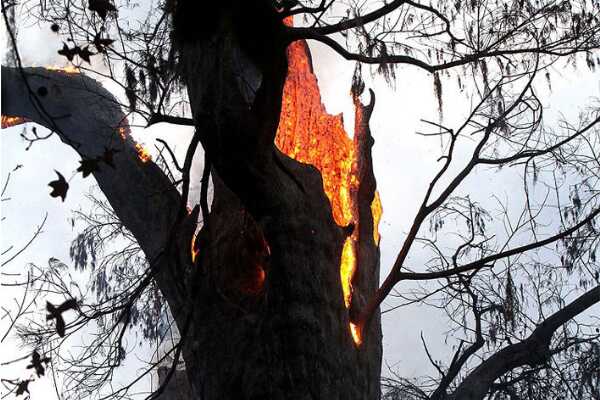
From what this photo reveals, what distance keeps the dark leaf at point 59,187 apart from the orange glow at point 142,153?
228 centimetres

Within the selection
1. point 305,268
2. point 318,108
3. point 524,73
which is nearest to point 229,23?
point 305,268

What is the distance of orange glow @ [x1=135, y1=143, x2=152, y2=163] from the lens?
5.36 metres

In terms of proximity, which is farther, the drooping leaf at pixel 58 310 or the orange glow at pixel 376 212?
the orange glow at pixel 376 212

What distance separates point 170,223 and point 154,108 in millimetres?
741

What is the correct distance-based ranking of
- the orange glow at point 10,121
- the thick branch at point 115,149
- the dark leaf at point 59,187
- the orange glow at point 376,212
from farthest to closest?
the orange glow at point 10,121, the orange glow at point 376,212, the thick branch at point 115,149, the dark leaf at point 59,187

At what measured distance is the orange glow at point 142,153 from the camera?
17.6 ft

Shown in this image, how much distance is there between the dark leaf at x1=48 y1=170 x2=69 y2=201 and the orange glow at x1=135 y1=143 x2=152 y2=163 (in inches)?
89.7

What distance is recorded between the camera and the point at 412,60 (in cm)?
486

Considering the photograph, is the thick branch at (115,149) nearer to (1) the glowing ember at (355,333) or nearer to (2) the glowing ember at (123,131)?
(2) the glowing ember at (123,131)

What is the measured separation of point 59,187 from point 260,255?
1568 mm

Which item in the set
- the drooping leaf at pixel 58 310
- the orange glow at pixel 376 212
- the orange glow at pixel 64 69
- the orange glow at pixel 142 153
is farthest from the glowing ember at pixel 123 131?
the drooping leaf at pixel 58 310

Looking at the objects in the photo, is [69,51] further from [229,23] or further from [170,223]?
[170,223]

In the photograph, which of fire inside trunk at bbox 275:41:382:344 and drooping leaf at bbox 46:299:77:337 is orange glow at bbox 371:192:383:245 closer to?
fire inside trunk at bbox 275:41:382:344

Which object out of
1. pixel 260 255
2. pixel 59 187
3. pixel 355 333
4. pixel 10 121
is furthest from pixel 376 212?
pixel 10 121
